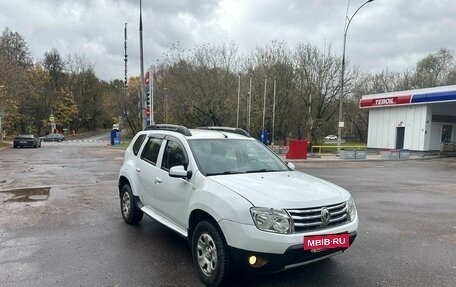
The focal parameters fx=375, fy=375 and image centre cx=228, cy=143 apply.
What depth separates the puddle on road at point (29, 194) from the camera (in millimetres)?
9055

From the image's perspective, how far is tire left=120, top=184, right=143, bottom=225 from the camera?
6.45 metres

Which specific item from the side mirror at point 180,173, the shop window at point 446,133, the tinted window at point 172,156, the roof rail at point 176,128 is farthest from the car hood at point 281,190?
the shop window at point 446,133

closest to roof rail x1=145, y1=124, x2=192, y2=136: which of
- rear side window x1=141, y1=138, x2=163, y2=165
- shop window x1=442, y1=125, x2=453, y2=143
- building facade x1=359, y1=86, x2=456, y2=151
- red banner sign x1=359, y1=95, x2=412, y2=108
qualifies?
rear side window x1=141, y1=138, x2=163, y2=165

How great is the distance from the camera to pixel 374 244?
580 centimetres

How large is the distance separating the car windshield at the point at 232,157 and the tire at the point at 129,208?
1.94 meters

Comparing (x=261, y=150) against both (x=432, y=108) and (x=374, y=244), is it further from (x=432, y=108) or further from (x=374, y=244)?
(x=432, y=108)


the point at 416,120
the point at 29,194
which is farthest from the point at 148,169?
the point at 416,120

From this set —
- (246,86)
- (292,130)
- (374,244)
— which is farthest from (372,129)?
(374,244)

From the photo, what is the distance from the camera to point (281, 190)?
4105 millimetres

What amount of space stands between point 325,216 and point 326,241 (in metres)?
0.26

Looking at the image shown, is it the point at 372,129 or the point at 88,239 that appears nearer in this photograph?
the point at 88,239

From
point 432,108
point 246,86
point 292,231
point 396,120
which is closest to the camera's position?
point 292,231

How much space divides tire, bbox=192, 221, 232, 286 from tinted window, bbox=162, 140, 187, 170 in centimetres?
109

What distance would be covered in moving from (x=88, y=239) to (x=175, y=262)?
1.80m
